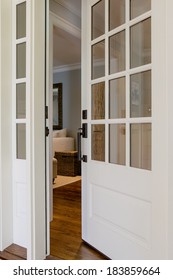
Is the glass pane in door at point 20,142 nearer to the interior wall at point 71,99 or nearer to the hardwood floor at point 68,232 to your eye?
the hardwood floor at point 68,232

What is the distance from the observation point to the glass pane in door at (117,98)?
1.62m

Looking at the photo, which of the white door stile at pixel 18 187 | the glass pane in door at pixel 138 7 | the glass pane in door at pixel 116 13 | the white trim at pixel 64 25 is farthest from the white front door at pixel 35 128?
the white trim at pixel 64 25

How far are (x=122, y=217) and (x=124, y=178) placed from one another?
279mm

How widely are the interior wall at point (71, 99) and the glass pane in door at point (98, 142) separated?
13.1 feet

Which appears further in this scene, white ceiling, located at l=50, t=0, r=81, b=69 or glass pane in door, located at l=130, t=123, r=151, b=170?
white ceiling, located at l=50, t=0, r=81, b=69

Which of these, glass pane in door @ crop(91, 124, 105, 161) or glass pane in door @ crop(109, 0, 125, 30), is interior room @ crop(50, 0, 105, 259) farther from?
glass pane in door @ crop(109, 0, 125, 30)

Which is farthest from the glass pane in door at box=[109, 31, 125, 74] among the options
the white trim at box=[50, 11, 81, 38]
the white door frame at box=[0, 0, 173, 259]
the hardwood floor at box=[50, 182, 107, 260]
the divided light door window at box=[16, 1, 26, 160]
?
the hardwood floor at box=[50, 182, 107, 260]

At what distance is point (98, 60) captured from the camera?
188cm

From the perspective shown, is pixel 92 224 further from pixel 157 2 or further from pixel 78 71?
pixel 78 71

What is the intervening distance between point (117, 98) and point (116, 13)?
23.6 inches

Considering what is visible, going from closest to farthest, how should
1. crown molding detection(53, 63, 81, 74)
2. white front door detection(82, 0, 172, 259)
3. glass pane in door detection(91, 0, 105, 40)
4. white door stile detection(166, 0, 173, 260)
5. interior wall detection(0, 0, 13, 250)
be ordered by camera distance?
white door stile detection(166, 0, 173, 260)
white front door detection(82, 0, 172, 259)
glass pane in door detection(91, 0, 105, 40)
interior wall detection(0, 0, 13, 250)
crown molding detection(53, 63, 81, 74)

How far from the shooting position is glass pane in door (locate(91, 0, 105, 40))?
1.80 meters

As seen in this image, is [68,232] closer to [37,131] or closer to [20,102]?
[37,131]

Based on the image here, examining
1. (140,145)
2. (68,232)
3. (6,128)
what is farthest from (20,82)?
(68,232)
